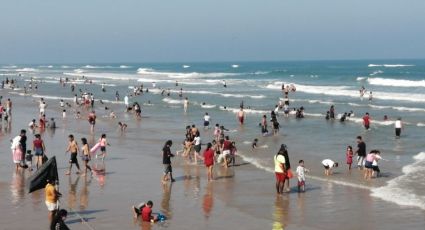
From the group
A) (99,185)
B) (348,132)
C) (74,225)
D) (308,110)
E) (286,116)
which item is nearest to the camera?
(74,225)

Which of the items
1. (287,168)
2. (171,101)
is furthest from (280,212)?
(171,101)

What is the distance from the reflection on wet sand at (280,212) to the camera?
13438 millimetres

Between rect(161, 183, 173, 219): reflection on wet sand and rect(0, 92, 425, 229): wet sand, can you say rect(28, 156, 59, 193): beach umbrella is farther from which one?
rect(161, 183, 173, 219): reflection on wet sand

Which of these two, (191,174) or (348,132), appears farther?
(348,132)

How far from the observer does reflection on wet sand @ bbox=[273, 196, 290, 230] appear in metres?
13.4

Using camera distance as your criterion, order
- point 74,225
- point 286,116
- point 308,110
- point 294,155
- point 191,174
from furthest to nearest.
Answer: point 308,110, point 286,116, point 294,155, point 191,174, point 74,225

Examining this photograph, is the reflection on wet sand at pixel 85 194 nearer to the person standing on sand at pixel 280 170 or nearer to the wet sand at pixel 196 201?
the wet sand at pixel 196 201

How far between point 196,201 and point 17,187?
5.13 m

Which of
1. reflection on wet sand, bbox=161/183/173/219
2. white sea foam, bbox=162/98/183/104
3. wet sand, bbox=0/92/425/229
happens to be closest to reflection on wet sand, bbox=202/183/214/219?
wet sand, bbox=0/92/425/229

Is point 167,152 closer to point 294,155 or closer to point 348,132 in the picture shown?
point 294,155

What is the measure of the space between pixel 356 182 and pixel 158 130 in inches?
611

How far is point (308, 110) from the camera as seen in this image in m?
44.5

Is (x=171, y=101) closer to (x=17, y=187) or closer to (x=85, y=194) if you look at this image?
(x=17, y=187)

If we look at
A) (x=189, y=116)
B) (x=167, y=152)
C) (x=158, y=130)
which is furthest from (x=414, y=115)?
(x=167, y=152)
